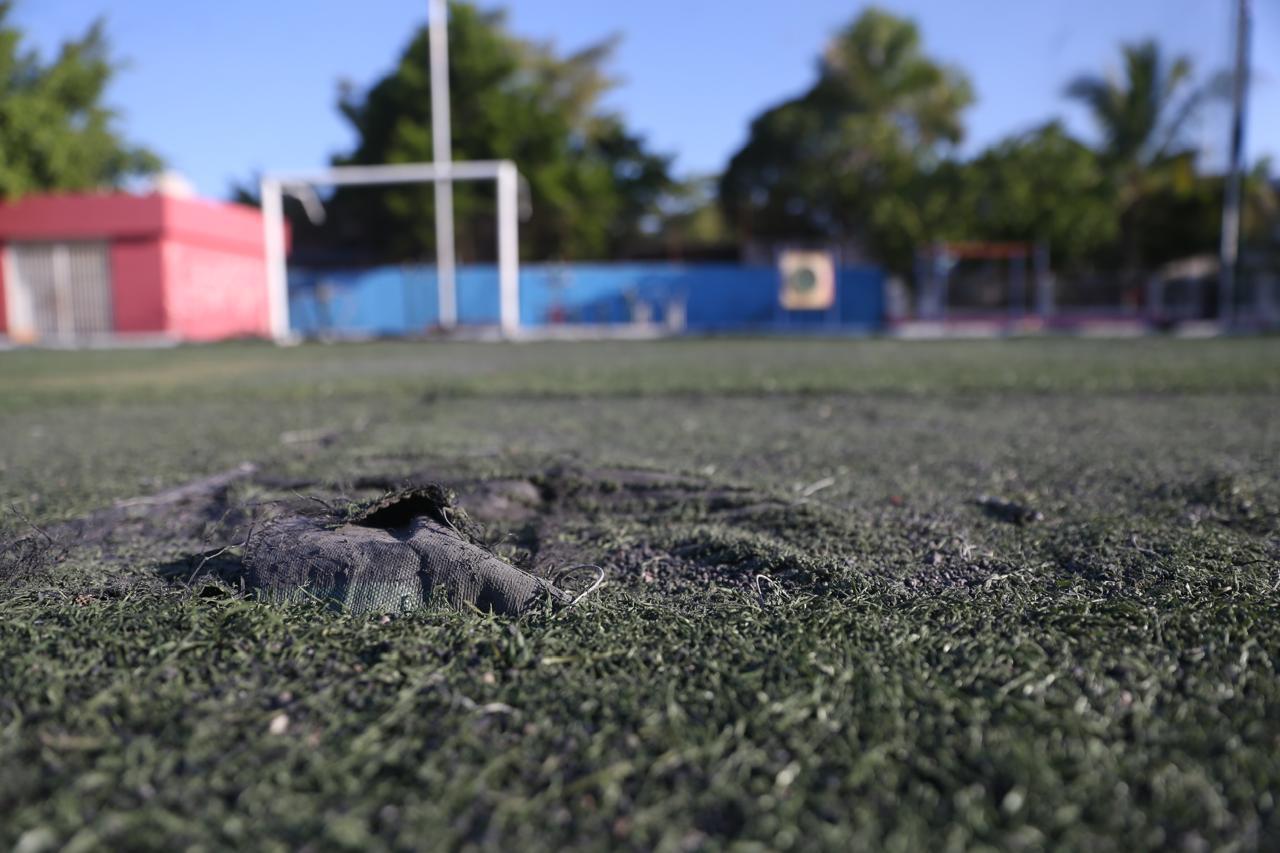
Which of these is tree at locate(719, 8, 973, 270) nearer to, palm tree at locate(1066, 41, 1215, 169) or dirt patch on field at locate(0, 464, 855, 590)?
palm tree at locate(1066, 41, 1215, 169)

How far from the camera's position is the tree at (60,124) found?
18.2 metres

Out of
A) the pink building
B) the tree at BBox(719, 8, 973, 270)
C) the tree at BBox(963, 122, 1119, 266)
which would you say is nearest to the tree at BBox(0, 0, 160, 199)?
the pink building

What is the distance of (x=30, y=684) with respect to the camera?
3.92ft

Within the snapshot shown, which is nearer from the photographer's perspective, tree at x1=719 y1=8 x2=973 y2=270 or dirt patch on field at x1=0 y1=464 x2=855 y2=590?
dirt patch on field at x1=0 y1=464 x2=855 y2=590

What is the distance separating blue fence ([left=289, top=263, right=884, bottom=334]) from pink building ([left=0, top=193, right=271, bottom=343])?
4803 mm

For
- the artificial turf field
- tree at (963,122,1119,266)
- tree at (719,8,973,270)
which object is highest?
tree at (719,8,973,270)

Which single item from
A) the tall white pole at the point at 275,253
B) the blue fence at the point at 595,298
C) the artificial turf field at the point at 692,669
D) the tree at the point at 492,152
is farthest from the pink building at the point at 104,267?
the artificial turf field at the point at 692,669

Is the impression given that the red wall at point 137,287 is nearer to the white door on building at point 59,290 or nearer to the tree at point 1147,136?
the white door on building at point 59,290

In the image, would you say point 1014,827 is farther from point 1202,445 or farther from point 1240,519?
point 1202,445

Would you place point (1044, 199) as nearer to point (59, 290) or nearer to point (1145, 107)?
point (1145, 107)

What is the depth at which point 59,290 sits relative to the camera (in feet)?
59.4

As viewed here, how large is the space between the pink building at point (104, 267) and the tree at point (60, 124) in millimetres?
1133

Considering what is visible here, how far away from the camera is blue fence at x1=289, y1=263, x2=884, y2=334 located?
2347cm

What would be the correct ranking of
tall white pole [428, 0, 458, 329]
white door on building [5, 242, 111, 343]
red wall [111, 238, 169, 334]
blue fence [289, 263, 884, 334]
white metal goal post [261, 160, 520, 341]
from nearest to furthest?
white metal goal post [261, 160, 520, 341]
tall white pole [428, 0, 458, 329]
red wall [111, 238, 169, 334]
white door on building [5, 242, 111, 343]
blue fence [289, 263, 884, 334]
